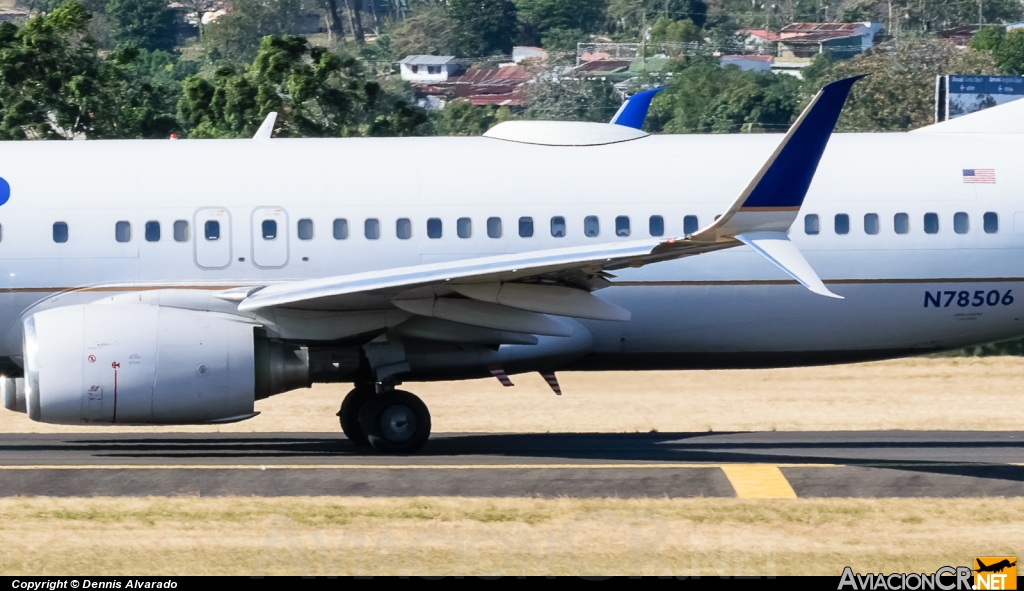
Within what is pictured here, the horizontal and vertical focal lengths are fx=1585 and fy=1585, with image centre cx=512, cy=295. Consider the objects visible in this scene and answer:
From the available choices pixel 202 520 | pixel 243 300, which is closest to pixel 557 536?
pixel 202 520

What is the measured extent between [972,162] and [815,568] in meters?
9.04

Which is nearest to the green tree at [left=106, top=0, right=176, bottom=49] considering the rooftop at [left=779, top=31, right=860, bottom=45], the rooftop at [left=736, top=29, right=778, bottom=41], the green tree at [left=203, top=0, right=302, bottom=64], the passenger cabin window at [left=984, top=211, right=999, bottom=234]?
the green tree at [left=203, top=0, right=302, bottom=64]

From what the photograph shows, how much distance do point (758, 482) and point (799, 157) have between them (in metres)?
3.33

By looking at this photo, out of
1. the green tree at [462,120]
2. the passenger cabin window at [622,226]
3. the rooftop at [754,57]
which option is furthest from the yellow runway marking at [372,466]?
the rooftop at [754,57]

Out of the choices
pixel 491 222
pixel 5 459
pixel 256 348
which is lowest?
pixel 5 459

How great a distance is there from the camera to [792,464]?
1748cm

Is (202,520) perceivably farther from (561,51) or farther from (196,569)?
(561,51)

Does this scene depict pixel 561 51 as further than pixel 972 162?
Yes

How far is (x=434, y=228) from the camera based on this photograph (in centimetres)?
1892

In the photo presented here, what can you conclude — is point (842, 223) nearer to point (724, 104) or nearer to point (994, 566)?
point (994, 566)

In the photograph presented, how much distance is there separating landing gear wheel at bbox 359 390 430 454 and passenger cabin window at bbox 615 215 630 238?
3109 millimetres

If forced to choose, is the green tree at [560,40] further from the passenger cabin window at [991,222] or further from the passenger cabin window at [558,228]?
the passenger cabin window at [558,228]

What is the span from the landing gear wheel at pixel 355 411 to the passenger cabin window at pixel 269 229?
2.11 m

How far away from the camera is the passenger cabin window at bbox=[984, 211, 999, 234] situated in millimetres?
19312
